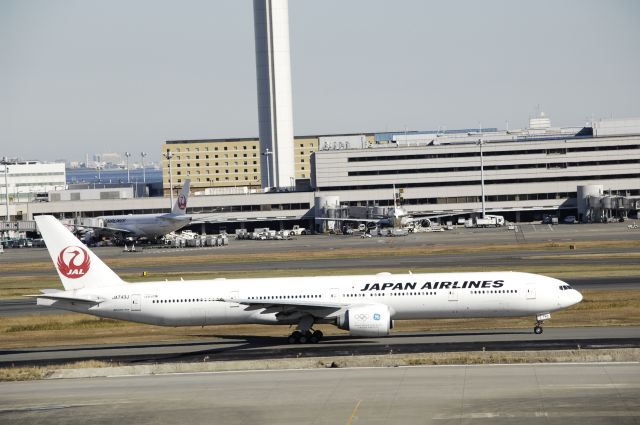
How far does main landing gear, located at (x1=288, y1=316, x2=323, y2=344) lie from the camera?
55.4 meters

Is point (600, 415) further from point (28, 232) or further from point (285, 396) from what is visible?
point (28, 232)

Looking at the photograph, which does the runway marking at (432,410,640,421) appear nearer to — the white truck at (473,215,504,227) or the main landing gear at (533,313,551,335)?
the main landing gear at (533,313,551,335)

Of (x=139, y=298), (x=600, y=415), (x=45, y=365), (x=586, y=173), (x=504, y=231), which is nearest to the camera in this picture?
(x=600, y=415)

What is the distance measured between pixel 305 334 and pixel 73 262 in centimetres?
1409

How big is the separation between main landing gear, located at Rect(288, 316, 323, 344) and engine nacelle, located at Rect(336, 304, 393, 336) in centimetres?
275

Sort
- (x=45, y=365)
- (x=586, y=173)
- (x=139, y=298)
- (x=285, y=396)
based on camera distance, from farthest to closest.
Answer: (x=586, y=173), (x=139, y=298), (x=45, y=365), (x=285, y=396)

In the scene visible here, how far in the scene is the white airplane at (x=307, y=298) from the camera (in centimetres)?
5456

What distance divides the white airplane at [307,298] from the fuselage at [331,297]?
0.06m

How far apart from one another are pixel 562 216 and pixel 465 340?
5788 inches

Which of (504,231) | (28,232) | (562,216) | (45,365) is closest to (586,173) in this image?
(562,216)

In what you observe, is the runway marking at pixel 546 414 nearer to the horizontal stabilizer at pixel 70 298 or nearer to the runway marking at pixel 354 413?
the runway marking at pixel 354 413

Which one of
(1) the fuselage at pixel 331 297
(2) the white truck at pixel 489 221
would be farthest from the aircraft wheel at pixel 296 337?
(2) the white truck at pixel 489 221

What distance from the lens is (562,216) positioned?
195 m

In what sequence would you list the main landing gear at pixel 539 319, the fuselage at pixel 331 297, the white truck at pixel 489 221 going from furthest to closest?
the white truck at pixel 489 221 → the main landing gear at pixel 539 319 → the fuselage at pixel 331 297
